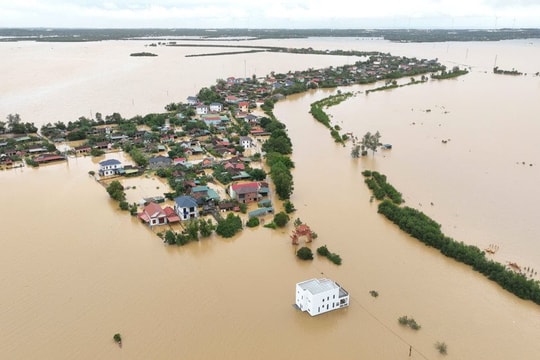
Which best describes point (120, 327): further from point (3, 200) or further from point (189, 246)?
point (3, 200)

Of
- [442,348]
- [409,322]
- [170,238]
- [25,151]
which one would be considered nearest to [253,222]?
[170,238]

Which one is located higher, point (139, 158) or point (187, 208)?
point (139, 158)

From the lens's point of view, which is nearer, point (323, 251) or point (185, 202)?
point (323, 251)

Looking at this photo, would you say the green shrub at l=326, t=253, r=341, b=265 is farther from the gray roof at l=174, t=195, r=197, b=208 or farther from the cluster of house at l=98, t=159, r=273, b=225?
the gray roof at l=174, t=195, r=197, b=208

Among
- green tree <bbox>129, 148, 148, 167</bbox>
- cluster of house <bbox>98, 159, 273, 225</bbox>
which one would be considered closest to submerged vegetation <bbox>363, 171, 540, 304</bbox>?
cluster of house <bbox>98, 159, 273, 225</bbox>

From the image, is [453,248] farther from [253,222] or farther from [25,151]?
[25,151]

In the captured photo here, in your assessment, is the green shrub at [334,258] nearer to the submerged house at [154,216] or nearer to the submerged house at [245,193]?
the submerged house at [245,193]
